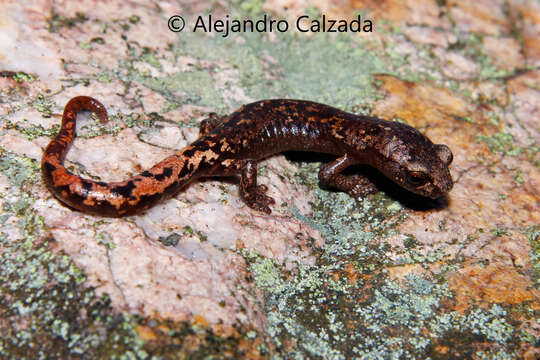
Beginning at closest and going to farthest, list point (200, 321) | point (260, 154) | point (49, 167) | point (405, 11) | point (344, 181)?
point (200, 321) → point (49, 167) → point (344, 181) → point (260, 154) → point (405, 11)

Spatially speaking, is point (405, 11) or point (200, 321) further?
point (405, 11)

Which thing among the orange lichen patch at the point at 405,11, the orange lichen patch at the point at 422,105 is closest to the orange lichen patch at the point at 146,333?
the orange lichen patch at the point at 422,105

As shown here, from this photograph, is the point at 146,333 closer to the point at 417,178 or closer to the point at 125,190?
the point at 125,190

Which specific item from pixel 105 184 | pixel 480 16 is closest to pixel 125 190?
pixel 105 184

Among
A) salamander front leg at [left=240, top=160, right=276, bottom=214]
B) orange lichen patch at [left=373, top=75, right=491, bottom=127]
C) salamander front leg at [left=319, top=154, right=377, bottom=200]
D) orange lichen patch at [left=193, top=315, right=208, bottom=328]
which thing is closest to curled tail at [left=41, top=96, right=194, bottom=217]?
salamander front leg at [left=240, top=160, right=276, bottom=214]

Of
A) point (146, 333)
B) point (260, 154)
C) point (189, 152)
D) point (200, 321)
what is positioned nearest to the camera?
point (146, 333)
